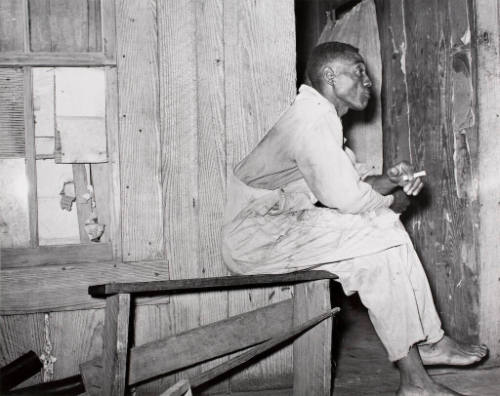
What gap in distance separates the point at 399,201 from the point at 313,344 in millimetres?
844

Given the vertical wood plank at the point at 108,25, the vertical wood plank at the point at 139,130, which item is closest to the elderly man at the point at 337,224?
the vertical wood plank at the point at 139,130

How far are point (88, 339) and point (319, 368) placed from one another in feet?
3.92

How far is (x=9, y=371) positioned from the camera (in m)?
2.45

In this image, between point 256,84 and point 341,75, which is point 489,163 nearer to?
point 341,75

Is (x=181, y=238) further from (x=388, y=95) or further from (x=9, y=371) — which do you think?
(x=388, y=95)

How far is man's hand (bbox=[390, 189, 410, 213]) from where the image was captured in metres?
2.64

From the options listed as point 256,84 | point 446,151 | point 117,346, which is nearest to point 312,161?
point 256,84

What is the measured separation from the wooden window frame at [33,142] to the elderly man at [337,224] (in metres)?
0.63

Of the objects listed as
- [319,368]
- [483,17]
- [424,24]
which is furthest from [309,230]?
[424,24]

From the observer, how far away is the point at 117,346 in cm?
210

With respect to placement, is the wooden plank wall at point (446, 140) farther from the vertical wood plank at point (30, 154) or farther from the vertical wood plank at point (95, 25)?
the vertical wood plank at point (30, 154)

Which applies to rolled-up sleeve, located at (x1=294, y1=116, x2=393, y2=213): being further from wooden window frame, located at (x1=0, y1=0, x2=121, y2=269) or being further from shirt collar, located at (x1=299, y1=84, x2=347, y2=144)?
wooden window frame, located at (x1=0, y1=0, x2=121, y2=269)

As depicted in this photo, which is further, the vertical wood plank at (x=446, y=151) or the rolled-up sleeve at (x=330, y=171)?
the vertical wood plank at (x=446, y=151)

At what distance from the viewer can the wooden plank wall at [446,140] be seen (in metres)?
3.15
